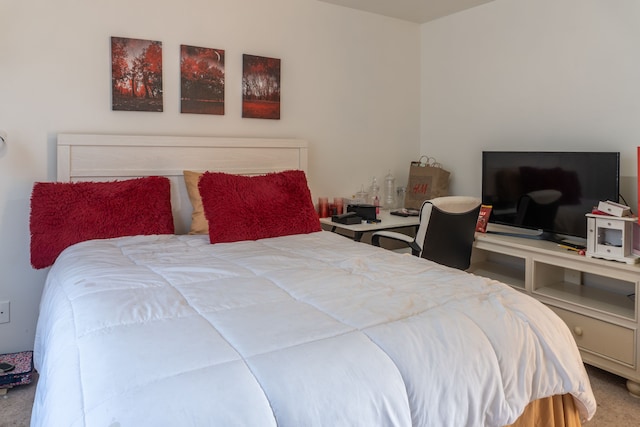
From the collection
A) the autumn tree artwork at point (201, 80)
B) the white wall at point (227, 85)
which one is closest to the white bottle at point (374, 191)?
the white wall at point (227, 85)

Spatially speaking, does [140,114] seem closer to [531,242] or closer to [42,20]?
[42,20]

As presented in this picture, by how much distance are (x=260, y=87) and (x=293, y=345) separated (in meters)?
2.50

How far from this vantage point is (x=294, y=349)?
3.76 feet

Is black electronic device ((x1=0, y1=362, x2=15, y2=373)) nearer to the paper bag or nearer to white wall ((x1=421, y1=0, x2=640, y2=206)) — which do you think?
the paper bag

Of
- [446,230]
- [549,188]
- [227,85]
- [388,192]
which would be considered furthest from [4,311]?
[549,188]

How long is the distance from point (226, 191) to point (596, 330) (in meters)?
2.20

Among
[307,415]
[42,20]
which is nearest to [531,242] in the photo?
[307,415]

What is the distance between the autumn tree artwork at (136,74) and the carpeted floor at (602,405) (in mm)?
1637

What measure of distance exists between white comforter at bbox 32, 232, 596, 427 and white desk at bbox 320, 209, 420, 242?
123cm

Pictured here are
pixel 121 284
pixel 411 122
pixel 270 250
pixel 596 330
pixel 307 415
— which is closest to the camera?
pixel 307 415

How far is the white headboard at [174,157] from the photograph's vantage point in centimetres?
269

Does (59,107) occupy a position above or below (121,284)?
above

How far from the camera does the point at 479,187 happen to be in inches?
147

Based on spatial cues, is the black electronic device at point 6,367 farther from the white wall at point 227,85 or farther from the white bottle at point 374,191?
the white bottle at point 374,191
